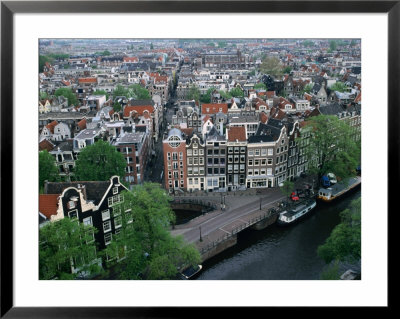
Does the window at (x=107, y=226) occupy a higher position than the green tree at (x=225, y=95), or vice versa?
the green tree at (x=225, y=95)

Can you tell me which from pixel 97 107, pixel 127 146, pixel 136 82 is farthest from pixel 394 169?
pixel 136 82

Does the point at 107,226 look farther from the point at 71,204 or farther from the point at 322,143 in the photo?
the point at 322,143

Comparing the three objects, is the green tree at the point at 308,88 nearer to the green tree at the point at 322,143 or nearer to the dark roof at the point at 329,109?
the dark roof at the point at 329,109

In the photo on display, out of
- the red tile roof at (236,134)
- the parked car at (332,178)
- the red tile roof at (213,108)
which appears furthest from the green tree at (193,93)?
the parked car at (332,178)

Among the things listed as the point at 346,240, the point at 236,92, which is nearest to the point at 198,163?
the point at 346,240

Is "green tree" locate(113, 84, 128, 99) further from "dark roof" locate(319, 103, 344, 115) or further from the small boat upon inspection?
the small boat

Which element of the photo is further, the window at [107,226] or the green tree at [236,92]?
the green tree at [236,92]
